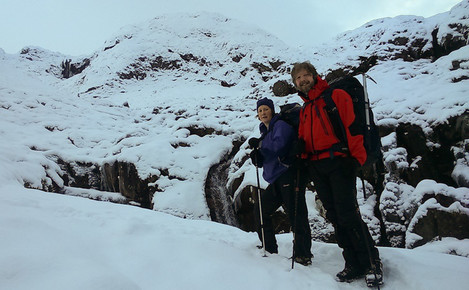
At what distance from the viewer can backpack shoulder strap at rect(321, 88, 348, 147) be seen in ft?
9.71

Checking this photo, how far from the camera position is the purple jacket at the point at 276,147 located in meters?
3.31

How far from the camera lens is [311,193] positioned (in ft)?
28.6

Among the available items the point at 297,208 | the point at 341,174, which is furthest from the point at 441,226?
the point at 341,174

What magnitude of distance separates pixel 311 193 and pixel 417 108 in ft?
12.2

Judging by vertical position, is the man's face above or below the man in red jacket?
above

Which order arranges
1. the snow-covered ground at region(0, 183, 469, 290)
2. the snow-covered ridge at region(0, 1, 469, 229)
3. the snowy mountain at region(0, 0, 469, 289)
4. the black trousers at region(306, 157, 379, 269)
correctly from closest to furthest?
the snow-covered ground at region(0, 183, 469, 290) < the snowy mountain at region(0, 0, 469, 289) < the black trousers at region(306, 157, 379, 269) < the snow-covered ridge at region(0, 1, 469, 229)

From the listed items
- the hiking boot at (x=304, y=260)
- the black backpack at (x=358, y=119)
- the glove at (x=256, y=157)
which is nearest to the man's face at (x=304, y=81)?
the black backpack at (x=358, y=119)

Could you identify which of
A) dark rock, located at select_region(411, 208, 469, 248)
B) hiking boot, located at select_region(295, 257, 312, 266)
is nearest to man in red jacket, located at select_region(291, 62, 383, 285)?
hiking boot, located at select_region(295, 257, 312, 266)

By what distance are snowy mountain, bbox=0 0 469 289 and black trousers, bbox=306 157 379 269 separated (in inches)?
12.2

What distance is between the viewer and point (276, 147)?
333 cm

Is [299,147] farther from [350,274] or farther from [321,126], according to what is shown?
[350,274]

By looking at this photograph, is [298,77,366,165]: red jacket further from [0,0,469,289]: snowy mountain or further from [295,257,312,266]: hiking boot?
[295,257,312,266]: hiking boot

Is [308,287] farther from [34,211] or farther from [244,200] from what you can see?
[244,200]

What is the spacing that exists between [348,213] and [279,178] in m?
0.90
